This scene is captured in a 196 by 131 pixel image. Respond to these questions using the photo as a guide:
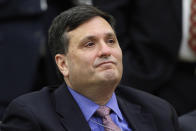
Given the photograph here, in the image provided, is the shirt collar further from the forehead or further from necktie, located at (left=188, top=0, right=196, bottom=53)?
necktie, located at (left=188, top=0, right=196, bottom=53)

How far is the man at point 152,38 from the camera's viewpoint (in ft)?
10.6

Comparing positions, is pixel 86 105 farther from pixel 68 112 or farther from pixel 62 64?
pixel 62 64

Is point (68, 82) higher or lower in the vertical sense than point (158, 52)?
higher

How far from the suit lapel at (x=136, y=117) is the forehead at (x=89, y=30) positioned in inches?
14.2

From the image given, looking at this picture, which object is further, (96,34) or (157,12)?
(157,12)

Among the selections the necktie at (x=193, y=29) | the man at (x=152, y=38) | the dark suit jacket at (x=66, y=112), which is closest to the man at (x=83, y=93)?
the dark suit jacket at (x=66, y=112)

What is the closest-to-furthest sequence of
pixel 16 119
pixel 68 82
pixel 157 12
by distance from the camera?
pixel 16 119 < pixel 68 82 < pixel 157 12

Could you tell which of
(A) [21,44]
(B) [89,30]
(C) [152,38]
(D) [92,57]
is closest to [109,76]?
(D) [92,57]

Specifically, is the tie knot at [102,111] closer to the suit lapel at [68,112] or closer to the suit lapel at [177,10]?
the suit lapel at [68,112]

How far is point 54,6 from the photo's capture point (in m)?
3.34

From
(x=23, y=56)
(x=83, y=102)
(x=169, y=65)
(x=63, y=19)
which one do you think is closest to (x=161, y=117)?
(x=83, y=102)

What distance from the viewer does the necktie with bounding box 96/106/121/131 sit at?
85.5 inches

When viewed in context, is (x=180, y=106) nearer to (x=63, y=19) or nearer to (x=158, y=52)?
(x=158, y=52)

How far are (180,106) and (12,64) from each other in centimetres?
111
